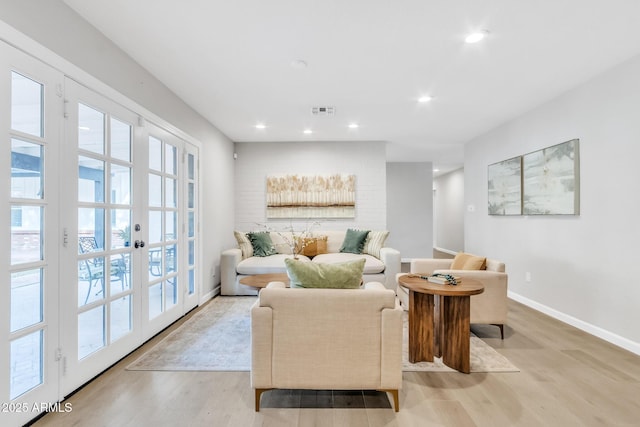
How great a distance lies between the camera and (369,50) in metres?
2.54

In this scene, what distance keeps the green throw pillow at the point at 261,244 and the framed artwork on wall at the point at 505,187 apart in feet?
11.4

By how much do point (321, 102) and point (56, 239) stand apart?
282 cm

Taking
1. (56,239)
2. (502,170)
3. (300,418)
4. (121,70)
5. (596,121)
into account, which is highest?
(121,70)

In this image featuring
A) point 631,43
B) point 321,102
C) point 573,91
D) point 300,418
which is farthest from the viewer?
point 321,102

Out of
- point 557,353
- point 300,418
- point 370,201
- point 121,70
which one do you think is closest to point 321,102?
point 121,70

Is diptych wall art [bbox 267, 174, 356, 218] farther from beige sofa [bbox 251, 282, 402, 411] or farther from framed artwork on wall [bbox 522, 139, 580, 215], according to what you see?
beige sofa [bbox 251, 282, 402, 411]

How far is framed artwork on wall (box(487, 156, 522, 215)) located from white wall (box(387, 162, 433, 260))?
305cm

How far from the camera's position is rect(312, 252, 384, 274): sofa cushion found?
14.5 ft

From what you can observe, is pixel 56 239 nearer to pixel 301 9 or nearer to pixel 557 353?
pixel 301 9

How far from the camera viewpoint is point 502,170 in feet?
14.8

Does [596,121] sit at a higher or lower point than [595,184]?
higher

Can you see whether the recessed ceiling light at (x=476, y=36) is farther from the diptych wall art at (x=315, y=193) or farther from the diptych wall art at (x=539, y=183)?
the diptych wall art at (x=315, y=193)

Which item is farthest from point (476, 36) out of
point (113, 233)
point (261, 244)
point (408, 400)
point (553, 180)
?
point (261, 244)

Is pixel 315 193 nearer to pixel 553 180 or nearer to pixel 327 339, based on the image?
pixel 553 180
